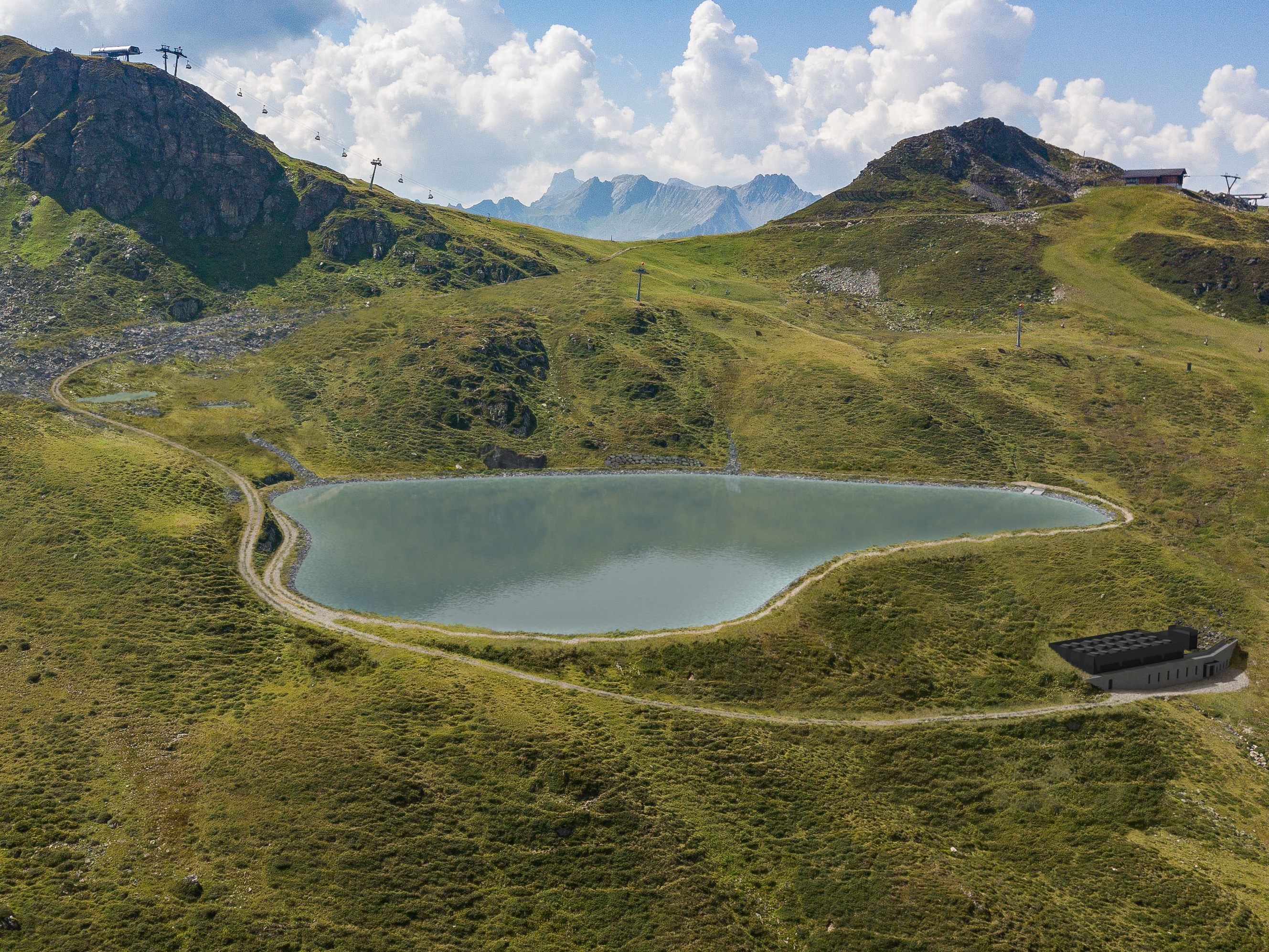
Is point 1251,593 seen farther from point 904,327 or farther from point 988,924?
point 904,327

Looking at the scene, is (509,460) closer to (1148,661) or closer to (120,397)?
(120,397)

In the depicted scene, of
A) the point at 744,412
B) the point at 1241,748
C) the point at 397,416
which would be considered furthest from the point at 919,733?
the point at 397,416

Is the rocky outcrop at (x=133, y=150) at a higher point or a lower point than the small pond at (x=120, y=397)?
higher

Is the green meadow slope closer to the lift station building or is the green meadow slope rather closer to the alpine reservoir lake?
the lift station building

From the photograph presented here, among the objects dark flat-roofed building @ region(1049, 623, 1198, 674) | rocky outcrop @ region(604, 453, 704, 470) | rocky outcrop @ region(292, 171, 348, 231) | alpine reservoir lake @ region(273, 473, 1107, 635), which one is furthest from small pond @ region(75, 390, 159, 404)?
dark flat-roofed building @ region(1049, 623, 1198, 674)

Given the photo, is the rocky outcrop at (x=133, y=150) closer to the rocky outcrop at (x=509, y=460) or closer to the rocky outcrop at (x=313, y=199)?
the rocky outcrop at (x=313, y=199)

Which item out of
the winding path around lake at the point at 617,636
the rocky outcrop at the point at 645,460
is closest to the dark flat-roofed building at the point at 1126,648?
the winding path around lake at the point at 617,636

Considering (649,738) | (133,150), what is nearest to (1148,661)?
(649,738)
